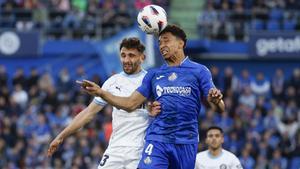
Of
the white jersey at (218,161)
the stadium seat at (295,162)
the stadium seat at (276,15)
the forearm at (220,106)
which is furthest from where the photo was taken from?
the stadium seat at (276,15)

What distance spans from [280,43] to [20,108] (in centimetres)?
817

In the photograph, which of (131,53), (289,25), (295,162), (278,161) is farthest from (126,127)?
(289,25)

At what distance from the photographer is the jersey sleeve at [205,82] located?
1062 cm

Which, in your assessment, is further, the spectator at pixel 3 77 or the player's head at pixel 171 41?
the spectator at pixel 3 77

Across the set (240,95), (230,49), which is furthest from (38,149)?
(230,49)

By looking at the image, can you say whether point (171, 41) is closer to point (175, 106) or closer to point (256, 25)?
point (175, 106)

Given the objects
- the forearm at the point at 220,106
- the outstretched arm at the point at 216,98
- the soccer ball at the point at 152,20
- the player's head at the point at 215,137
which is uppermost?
the soccer ball at the point at 152,20

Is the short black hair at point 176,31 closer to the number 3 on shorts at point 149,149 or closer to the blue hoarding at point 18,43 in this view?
the number 3 on shorts at point 149,149

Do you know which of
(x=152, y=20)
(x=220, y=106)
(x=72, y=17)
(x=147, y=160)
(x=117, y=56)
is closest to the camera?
(x=220, y=106)

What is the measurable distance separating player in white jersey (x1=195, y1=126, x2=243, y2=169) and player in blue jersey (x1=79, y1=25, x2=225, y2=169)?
248 centimetres

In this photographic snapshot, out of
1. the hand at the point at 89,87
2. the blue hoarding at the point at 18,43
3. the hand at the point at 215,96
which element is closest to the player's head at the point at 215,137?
the hand at the point at 215,96

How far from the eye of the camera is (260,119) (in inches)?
999

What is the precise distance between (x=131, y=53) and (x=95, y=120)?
44.2 ft

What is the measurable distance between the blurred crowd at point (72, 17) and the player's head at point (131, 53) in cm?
1799
